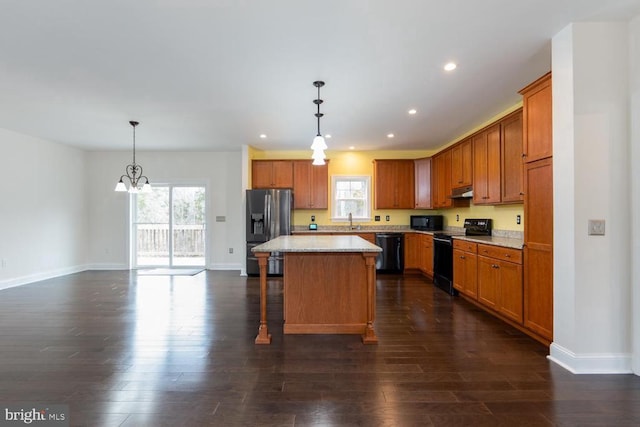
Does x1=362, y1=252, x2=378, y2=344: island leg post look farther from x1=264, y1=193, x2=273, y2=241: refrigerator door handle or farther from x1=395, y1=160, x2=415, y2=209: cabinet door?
x1=395, y1=160, x2=415, y2=209: cabinet door

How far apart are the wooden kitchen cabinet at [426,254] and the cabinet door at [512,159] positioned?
1.80 meters

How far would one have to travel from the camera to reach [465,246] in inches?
166

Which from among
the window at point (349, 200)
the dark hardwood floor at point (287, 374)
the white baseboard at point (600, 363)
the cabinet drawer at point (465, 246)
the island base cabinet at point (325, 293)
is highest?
the window at point (349, 200)

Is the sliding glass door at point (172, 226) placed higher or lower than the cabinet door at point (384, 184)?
lower

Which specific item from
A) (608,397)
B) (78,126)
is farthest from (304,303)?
(78,126)

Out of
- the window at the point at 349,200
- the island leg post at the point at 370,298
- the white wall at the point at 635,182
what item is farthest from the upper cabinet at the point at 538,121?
the window at the point at 349,200

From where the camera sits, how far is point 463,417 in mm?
1803

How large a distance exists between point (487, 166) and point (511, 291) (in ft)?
5.87

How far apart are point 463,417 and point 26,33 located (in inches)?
158

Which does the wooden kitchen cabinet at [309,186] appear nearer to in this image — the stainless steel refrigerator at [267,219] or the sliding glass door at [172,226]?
the stainless steel refrigerator at [267,219]

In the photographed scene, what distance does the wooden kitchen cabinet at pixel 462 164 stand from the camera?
186 inches

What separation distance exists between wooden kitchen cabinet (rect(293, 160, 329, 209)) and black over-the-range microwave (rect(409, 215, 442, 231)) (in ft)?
6.16

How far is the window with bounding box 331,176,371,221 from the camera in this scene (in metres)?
6.73

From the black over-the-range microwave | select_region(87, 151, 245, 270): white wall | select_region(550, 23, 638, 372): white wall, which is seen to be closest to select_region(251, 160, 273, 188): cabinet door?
select_region(87, 151, 245, 270): white wall
